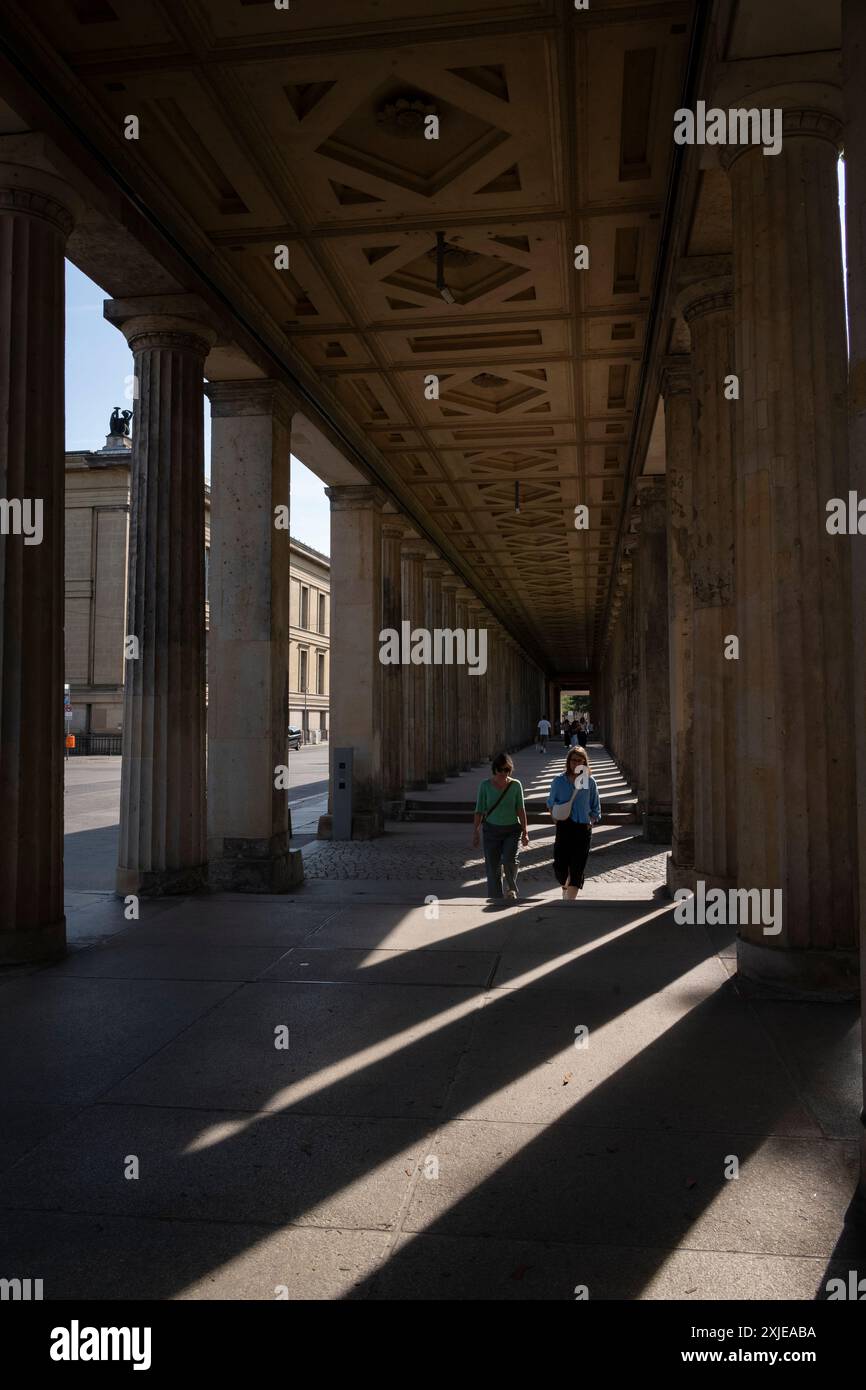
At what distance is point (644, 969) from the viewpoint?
6.20m

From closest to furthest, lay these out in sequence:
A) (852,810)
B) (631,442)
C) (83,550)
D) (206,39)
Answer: (852,810)
(206,39)
(631,442)
(83,550)

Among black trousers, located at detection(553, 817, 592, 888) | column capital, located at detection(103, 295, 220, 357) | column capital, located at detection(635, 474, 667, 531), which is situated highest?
column capital, located at detection(103, 295, 220, 357)

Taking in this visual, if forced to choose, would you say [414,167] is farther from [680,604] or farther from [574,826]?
[574,826]

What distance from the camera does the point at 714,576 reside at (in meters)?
8.14

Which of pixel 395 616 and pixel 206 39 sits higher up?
pixel 206 39

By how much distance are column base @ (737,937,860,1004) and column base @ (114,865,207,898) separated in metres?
5.56

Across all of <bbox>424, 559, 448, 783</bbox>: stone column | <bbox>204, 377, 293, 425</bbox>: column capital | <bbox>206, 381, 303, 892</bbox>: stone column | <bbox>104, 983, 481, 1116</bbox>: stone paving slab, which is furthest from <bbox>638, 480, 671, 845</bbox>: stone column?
<bbox>104, 983, 481, 1116</bbox>: stone paving slab

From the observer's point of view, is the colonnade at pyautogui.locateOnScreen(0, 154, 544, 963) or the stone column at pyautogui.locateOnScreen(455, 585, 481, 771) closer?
the colonnade at pyautogui.locateOnScreen(0, 154, 544, 963)

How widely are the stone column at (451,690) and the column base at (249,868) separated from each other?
15.8 meters

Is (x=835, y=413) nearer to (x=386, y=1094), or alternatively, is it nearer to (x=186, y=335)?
(x=386, y=1094)

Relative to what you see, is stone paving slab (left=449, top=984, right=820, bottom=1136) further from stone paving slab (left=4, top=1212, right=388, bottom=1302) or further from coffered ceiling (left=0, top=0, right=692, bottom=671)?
coffered ceiling (left=0, top=0, right=692, bottom=671)

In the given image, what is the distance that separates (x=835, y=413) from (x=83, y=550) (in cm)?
4901

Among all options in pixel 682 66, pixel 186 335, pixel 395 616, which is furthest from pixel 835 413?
pixel 395 616

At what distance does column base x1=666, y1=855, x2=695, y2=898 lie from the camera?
9113 millimetres
